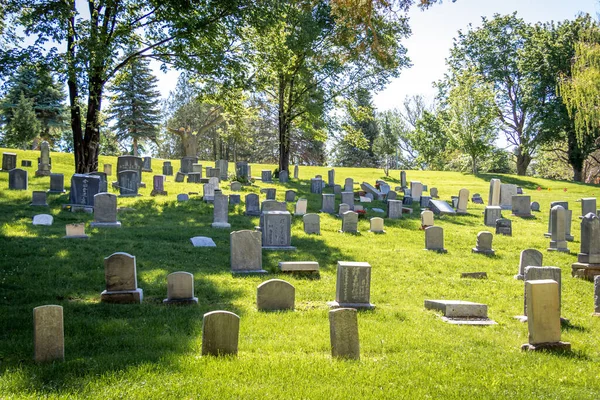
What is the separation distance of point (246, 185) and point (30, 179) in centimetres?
967

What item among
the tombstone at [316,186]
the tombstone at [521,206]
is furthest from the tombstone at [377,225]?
the tombstone at [316,186]

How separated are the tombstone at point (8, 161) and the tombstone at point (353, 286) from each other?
2216 cm

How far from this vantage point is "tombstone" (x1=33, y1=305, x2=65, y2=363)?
605cm

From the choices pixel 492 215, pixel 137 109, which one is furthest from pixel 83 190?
pixel 137 109

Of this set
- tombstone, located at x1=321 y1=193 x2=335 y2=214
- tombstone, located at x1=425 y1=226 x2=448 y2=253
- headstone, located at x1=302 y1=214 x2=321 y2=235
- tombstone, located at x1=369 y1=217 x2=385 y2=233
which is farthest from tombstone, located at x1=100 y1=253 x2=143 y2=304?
tombstone, located at x1=321 y1=193 x2=335 y2=214

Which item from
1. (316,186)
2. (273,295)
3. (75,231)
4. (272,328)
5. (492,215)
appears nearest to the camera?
(272,328)

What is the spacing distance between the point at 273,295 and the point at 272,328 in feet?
3.94

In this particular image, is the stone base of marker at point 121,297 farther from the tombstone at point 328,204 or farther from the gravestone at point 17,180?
the gravestone at point 17,180

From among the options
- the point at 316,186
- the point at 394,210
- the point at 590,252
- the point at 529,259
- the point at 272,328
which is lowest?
the point at 272,328

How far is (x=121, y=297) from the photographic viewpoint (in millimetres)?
9086

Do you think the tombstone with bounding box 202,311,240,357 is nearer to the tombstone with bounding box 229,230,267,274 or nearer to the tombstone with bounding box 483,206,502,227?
the tombstone with bounding box 229,230,267,274

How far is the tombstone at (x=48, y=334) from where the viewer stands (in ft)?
19.9

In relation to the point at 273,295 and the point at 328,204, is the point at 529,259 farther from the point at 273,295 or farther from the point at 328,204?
the point at 328,204

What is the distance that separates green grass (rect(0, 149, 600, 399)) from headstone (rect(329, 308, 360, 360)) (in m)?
0.18
